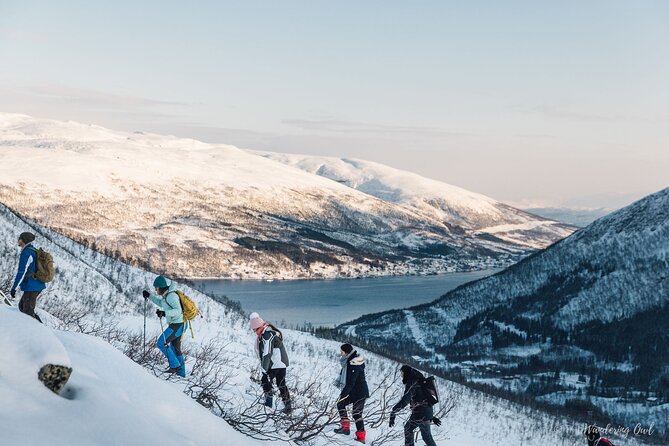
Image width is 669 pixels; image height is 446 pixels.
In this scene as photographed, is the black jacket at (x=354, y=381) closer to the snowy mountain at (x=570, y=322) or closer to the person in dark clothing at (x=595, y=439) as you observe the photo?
the person in dark clothing at (x=595, y=439)

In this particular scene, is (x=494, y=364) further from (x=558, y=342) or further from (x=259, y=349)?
(x=259, y=349)

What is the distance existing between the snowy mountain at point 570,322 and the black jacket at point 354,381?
5424 centimetres

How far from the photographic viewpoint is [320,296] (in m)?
157

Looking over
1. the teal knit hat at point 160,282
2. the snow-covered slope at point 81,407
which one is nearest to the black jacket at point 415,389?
the teal knit hat at point 160,282

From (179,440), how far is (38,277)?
27.1ft

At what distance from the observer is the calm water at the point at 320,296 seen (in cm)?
12294

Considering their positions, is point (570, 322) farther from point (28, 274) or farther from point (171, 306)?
point (28, 274)

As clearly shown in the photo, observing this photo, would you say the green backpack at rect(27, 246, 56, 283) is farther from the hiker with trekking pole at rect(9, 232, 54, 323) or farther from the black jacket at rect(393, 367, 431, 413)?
the black jacket at rect(393, 367, 431, 413)

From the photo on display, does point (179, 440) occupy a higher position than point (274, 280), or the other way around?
point (179, 440)

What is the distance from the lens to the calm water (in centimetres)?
12294

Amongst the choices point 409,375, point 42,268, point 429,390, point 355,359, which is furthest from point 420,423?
point 42,268

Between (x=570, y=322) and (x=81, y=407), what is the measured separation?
102668mm

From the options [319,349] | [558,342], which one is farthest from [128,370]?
[558,342]

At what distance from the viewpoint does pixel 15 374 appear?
5668 millimetres
